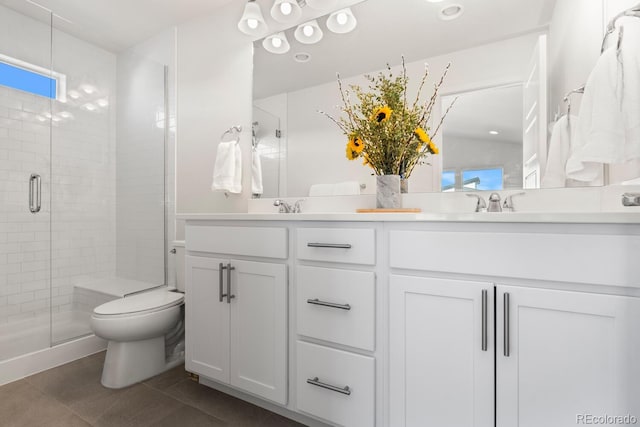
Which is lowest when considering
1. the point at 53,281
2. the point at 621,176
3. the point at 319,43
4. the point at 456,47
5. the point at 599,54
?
the point at 53,281

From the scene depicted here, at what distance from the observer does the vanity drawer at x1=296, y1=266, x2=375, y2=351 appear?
112cm

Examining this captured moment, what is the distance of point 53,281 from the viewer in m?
2.30

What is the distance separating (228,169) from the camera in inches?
80.1

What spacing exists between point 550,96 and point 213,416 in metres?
2.07

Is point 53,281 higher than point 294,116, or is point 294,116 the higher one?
point 294,116

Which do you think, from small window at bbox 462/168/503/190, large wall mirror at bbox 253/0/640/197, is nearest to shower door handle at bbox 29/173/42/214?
large wall mirror at bbox 253/0/640/197

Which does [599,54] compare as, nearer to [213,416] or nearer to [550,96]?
[550,96]

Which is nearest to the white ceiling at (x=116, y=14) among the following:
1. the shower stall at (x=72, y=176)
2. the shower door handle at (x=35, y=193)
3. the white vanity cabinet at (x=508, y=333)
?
the shower stall at (x=72, y=176)

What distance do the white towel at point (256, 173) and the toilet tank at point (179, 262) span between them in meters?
0.75

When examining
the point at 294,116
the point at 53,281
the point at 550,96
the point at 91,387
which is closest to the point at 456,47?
the point at 550,96

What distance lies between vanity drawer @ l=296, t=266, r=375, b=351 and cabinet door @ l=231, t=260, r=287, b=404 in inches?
4.1

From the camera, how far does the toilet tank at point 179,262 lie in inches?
88.7

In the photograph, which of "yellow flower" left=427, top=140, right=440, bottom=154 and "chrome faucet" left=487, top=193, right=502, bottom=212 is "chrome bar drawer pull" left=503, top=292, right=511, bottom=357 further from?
"yellow flower" left=427, top=140, right=440, bottom=154

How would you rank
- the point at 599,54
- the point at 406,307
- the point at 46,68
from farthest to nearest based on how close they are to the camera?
the point at 46,68 → the point at 599,54 → the point at 406,307
